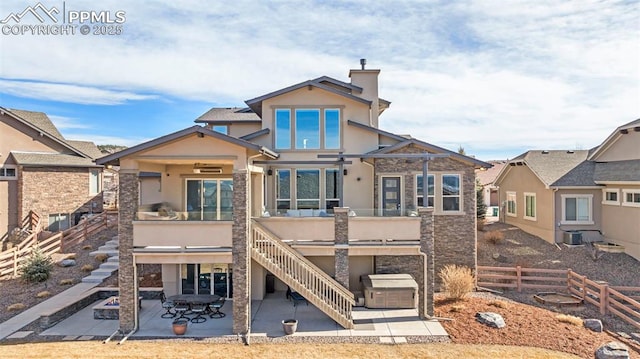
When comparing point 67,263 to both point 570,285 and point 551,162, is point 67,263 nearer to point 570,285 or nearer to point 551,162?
point 570,285

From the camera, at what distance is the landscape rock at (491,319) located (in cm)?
1149

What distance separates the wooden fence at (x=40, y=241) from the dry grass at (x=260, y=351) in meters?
9.65

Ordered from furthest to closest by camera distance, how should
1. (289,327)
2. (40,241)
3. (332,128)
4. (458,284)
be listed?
(40,241) < (332,128) < (458,284) < (289,327)

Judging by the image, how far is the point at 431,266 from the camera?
12.7 metres

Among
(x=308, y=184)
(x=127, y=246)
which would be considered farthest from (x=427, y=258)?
(x=127, y=246)

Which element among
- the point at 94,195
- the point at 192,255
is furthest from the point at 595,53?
the point at 94,195

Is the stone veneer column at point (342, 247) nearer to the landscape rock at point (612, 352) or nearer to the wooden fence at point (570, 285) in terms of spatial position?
the wooden fence at point (570, 285)

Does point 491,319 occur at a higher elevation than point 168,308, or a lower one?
higher

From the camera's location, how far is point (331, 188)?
1636cm

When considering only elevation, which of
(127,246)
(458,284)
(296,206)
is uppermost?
(296,206)

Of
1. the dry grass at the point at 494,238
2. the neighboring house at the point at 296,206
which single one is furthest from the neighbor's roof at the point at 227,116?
the dry grass at the point at 494,238

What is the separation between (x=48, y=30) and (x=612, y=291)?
71.8 ft

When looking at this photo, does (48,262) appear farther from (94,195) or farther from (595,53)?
(595,53)

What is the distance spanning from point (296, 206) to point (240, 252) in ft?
16.8
